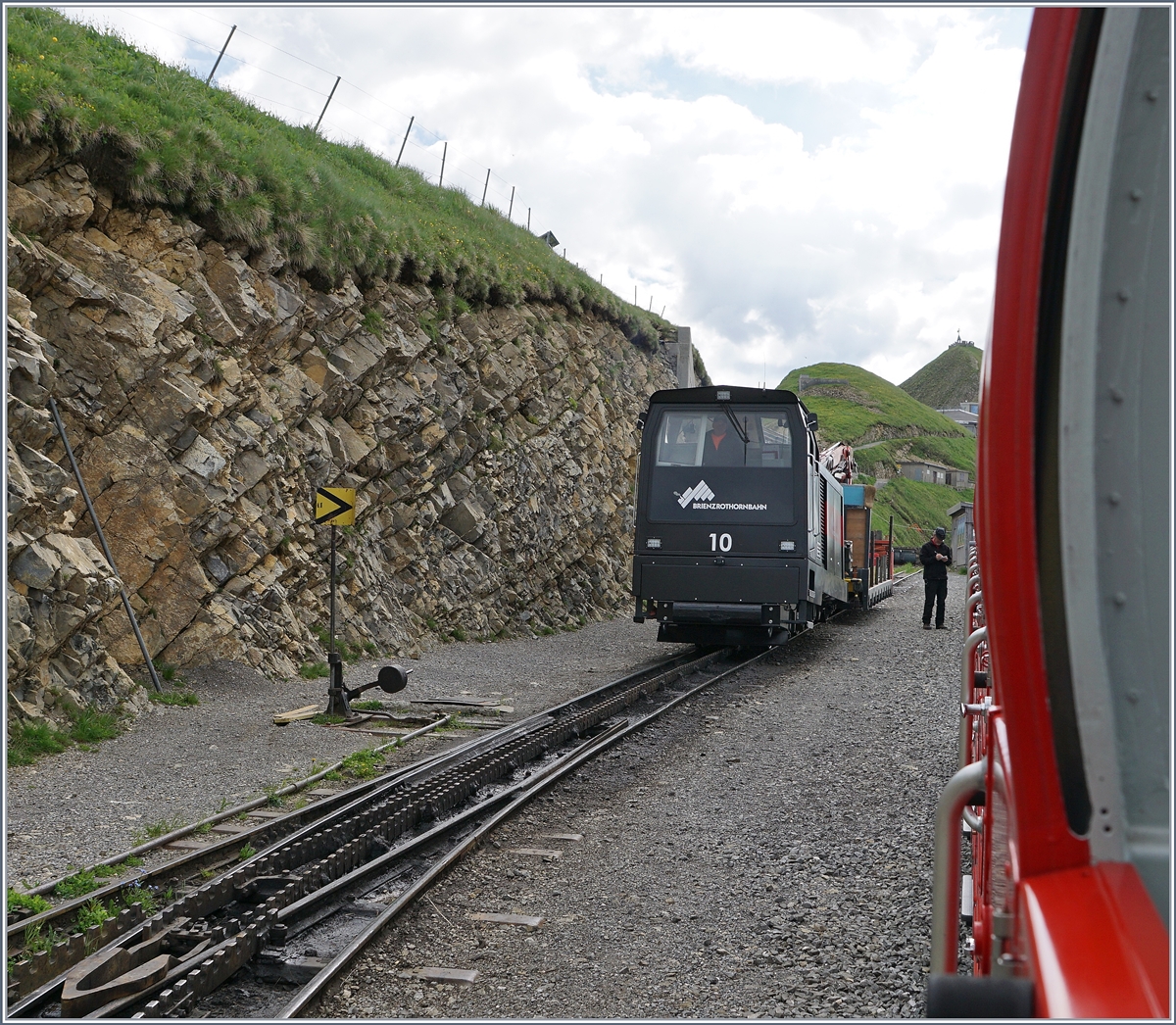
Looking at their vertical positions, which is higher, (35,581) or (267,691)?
(35,581)

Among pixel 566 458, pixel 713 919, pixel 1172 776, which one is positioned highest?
pixel 566 458

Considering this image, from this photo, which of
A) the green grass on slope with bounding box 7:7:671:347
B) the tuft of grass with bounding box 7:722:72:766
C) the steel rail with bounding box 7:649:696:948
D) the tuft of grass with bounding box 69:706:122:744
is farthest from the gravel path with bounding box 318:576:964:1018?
the green grass on slope with bounding box 7:7:671:347

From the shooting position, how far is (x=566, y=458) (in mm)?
23750

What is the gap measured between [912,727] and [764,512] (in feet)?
15.7

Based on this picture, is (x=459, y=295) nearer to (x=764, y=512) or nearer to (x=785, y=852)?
(x=764, y=512)

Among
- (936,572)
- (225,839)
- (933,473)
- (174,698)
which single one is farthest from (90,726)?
(933,473)

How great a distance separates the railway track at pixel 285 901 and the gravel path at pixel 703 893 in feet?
0.89

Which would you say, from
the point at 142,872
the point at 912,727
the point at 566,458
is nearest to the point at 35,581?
→ the point at 142,872

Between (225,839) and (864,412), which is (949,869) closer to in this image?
(225,839)

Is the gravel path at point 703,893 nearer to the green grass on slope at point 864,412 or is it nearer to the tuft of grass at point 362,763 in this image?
the tuft of grass at point 362,763

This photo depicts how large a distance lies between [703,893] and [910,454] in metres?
109

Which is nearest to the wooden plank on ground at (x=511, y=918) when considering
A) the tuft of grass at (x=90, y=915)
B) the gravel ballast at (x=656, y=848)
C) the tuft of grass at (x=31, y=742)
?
the gravel ballast at (x=656, y=848)

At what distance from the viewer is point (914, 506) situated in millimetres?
92812

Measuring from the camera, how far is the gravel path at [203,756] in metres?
6.40
